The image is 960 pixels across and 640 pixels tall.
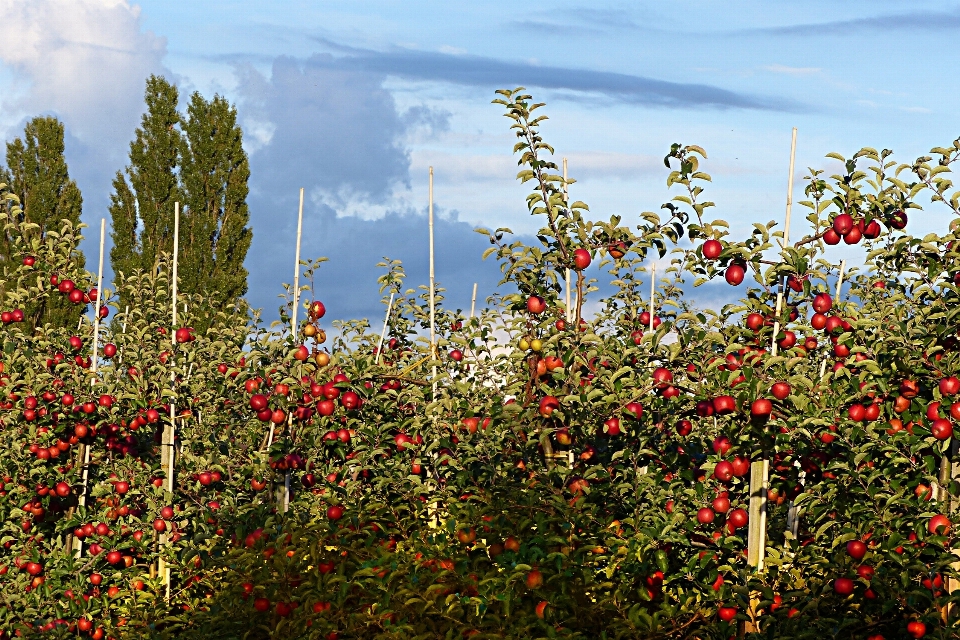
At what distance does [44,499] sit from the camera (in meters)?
6.79

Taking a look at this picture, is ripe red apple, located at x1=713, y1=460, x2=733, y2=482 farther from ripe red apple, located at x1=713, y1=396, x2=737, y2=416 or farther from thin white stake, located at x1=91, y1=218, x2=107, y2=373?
thin white stake, located at x1=91, y1=218, x2=107, y2=373

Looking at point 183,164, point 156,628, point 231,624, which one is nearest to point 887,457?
→ point 231,624

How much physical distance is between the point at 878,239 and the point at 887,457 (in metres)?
0.96

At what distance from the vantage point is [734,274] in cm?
424

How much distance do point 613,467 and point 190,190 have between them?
51.3 feet

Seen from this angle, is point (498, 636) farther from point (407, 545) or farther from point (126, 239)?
point (126, 239)

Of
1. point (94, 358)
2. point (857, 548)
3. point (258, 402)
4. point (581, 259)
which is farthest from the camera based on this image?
point (94, 358)

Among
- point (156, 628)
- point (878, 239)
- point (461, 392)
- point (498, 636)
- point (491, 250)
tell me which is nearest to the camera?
point (498, 636)

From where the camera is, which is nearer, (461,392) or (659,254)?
(659,254)

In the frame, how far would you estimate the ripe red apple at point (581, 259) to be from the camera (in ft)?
14.9

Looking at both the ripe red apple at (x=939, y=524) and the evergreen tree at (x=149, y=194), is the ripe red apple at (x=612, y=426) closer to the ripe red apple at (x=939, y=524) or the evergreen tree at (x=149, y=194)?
the ripe red apple at (x=939, y=524)

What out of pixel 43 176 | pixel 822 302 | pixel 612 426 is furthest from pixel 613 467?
pixel 43 176

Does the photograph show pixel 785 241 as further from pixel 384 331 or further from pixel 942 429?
pixel 384 331

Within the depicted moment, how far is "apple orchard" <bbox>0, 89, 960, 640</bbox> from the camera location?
13.0 ft
